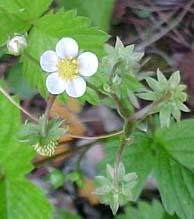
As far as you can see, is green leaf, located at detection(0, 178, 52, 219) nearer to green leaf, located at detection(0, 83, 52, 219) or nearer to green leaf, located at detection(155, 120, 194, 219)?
green leaf, located at detection(0, 83, 52, 219)

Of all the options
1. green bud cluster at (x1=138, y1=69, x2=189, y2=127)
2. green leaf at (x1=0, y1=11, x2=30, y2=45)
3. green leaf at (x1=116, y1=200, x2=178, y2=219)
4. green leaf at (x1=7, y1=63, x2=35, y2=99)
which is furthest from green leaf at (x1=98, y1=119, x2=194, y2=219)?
green leaf at (x1=7, y1=63, x2=35, y2=99)

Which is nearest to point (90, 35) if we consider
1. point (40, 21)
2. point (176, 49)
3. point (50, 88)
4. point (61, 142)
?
point (40, 21)

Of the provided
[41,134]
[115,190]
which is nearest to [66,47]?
[41,134]

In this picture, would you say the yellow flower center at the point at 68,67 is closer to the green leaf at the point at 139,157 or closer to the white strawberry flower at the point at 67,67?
the white strawberry flower at the point at 67,67

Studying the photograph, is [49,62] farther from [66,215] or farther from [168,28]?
[168,28]

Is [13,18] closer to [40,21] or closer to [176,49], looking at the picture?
[40,21]

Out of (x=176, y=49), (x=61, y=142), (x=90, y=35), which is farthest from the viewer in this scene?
(x=176, y=49)

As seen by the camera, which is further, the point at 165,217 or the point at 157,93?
the point at 165,217

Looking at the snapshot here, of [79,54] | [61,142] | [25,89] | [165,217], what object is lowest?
[165,217]
